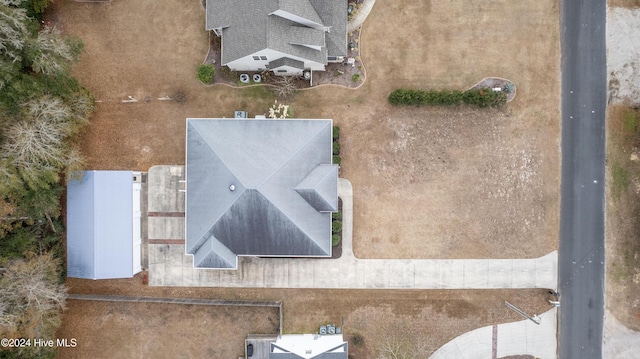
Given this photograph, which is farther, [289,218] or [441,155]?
[441,155]

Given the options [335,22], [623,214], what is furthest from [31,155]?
[623,214]

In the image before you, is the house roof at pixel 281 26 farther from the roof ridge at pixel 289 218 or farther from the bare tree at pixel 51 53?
the roof ridge at pixel 289 218

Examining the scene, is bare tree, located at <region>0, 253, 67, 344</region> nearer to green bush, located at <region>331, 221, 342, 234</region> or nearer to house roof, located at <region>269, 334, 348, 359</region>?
house roof, located at <region>269, 334, 348, 359</region>

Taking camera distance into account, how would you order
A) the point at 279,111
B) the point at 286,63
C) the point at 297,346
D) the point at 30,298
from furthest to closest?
the point at 279,111 → the point at 297,346 → the point at 286,63 → the point at 30,298

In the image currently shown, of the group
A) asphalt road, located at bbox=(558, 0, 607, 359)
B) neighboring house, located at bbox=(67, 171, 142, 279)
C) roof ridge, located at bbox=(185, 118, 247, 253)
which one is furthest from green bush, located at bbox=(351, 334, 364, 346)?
neighboring house, located at bbox=(67, 171, 142, 279)

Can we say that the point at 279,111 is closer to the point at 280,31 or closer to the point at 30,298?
the point at 280,31

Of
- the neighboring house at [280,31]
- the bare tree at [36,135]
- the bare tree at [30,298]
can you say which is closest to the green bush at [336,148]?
the neighboring house at [280,31]
